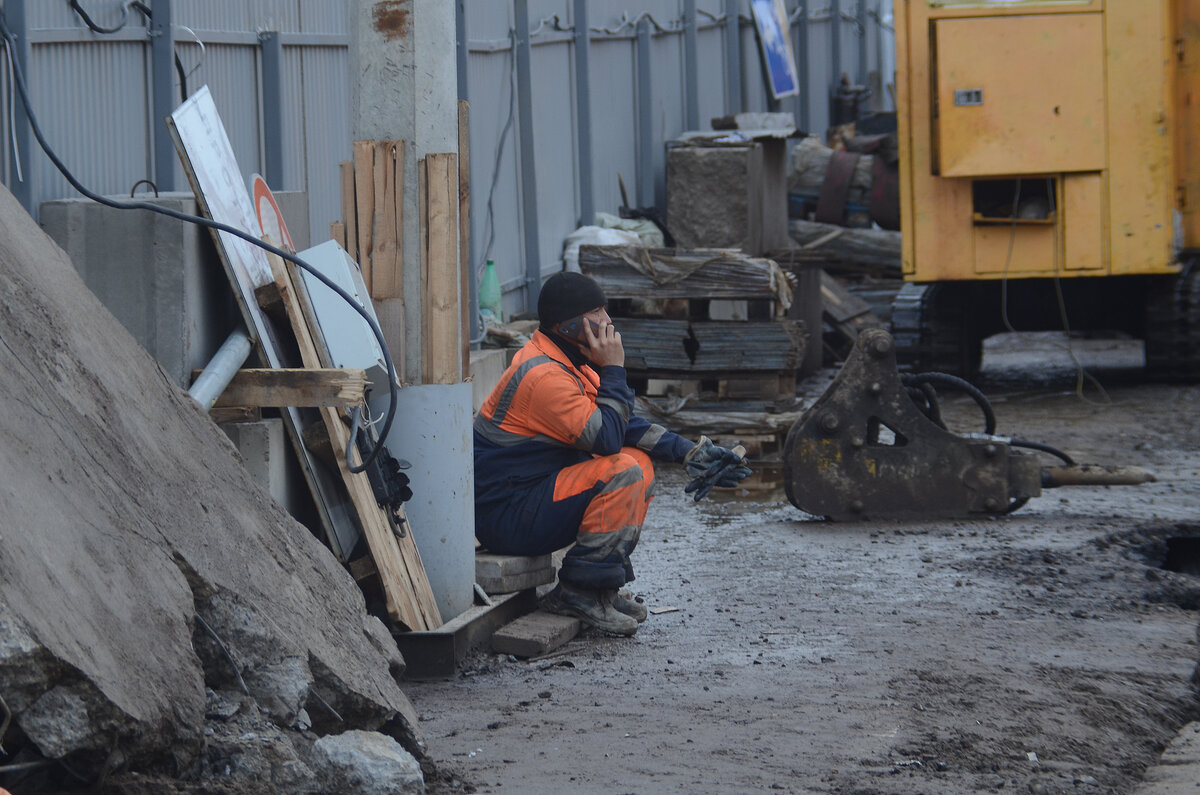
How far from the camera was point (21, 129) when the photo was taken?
5.26 metres

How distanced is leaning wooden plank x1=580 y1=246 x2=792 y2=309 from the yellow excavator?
74.7 inches

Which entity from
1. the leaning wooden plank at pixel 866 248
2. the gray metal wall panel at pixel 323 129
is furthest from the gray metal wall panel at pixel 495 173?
the leaning wooden plank at pixel 866 248

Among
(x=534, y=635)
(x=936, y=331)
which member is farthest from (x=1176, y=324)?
(x=534, y=635)

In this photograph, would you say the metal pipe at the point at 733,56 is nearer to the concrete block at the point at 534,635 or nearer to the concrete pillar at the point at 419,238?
the concrete pillar at the point at 419,238

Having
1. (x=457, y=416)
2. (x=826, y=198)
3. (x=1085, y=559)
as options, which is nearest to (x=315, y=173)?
(x=457, y=416)

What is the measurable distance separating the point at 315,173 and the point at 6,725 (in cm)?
575

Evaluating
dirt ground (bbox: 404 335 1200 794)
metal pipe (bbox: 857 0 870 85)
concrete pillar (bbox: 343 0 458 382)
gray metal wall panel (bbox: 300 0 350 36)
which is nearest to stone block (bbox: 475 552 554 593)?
dirt ground (bbox: 404 335 1200 794)

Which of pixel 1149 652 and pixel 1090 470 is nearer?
pixel 1149 652

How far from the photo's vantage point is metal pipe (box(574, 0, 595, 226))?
13.3 metres

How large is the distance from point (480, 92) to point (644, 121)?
455 cm

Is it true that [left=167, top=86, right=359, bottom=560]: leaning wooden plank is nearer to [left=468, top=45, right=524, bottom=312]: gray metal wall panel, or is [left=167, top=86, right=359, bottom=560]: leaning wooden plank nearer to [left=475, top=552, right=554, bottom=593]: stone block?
[left=475, top=552, right=554, bottom=593]: stone block

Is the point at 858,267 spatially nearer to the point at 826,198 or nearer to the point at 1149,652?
the point at 826,198

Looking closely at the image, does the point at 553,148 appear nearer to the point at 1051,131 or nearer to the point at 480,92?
the point at 480,92

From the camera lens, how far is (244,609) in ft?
11.0
